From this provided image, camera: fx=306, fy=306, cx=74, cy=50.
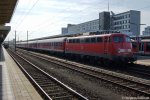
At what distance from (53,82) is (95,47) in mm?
11238

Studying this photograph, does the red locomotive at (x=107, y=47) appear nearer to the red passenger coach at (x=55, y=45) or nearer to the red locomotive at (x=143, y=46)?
the red passenger coach at (x=55, y=45)

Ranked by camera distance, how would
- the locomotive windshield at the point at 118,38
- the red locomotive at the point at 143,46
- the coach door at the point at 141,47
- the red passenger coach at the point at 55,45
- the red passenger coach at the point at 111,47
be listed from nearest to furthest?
1. the red passenger coach at the point at 111,47
2. the locomotive windshield at the point at 118,38
3. the red locomotive at the point at 143,46
4. the red passenger coach at the point at 55,45
5. the coach door at the point at 141,47

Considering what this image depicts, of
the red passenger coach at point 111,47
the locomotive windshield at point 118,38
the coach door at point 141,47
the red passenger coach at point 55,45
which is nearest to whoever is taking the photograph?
the red passenger coach at point 111,47

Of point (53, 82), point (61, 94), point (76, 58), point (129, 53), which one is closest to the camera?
point (61, 94)

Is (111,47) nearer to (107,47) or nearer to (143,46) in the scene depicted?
(107,47)

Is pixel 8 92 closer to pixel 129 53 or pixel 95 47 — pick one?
pixel 129 53

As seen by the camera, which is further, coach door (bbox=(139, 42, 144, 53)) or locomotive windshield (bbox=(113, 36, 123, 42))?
coach door (bbox=(139, 42, 144, 53))

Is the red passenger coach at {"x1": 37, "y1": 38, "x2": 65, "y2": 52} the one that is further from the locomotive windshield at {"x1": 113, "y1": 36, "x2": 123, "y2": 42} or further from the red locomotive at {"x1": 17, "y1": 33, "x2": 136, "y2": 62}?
the locomotive windshield at {"x1": 113, "y1": 36, "x2": 123, "y2": 42}

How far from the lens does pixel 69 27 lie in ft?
506

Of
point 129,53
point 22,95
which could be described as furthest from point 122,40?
point 22,95

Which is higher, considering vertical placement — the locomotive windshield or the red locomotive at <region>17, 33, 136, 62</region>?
the locomotive windshield

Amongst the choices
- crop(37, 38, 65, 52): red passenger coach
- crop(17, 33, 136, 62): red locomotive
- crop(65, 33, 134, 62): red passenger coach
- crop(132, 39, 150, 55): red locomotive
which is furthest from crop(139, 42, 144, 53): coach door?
crop(65, 33, 134, 62): red passenger coach

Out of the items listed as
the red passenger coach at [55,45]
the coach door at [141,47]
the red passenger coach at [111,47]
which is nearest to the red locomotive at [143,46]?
the coach door at [141,47]

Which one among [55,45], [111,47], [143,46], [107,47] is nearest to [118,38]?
[111,47]
